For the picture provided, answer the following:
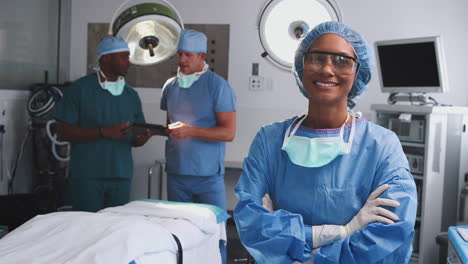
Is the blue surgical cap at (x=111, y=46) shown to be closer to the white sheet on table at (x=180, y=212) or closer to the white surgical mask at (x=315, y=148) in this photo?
the white sheet on table at (x=180, y=212)

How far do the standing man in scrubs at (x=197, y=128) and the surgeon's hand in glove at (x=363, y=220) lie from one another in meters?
1.59

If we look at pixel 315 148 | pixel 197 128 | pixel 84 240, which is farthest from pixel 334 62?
pixel 197 128

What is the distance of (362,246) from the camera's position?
1.26 meters

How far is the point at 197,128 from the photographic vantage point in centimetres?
286

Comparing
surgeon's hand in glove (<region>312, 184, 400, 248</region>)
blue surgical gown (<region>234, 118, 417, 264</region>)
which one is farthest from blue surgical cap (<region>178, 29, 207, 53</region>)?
surgeon's hand in glove (<region>312, 184, 400, 248</region>)

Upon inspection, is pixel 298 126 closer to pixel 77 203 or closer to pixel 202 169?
pixel 202 169

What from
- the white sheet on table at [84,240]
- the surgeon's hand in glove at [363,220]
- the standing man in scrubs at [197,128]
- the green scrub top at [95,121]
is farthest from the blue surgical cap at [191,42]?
the surgeon's hand in glove at [363,220]

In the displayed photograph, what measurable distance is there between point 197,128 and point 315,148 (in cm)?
148

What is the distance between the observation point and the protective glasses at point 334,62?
1.41 metres

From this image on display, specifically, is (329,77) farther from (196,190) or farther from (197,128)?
(196,190)

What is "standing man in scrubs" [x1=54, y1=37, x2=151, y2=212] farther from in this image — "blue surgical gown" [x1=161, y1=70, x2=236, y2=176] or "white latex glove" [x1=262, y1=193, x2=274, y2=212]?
"white latex glove" [x1=262, y1=193, x2=274, y2=212]

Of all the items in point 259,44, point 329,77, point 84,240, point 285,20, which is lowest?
point 84,240

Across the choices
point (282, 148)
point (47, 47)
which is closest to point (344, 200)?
point (282, 148)

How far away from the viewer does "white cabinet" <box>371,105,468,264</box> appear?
3.36 metres
